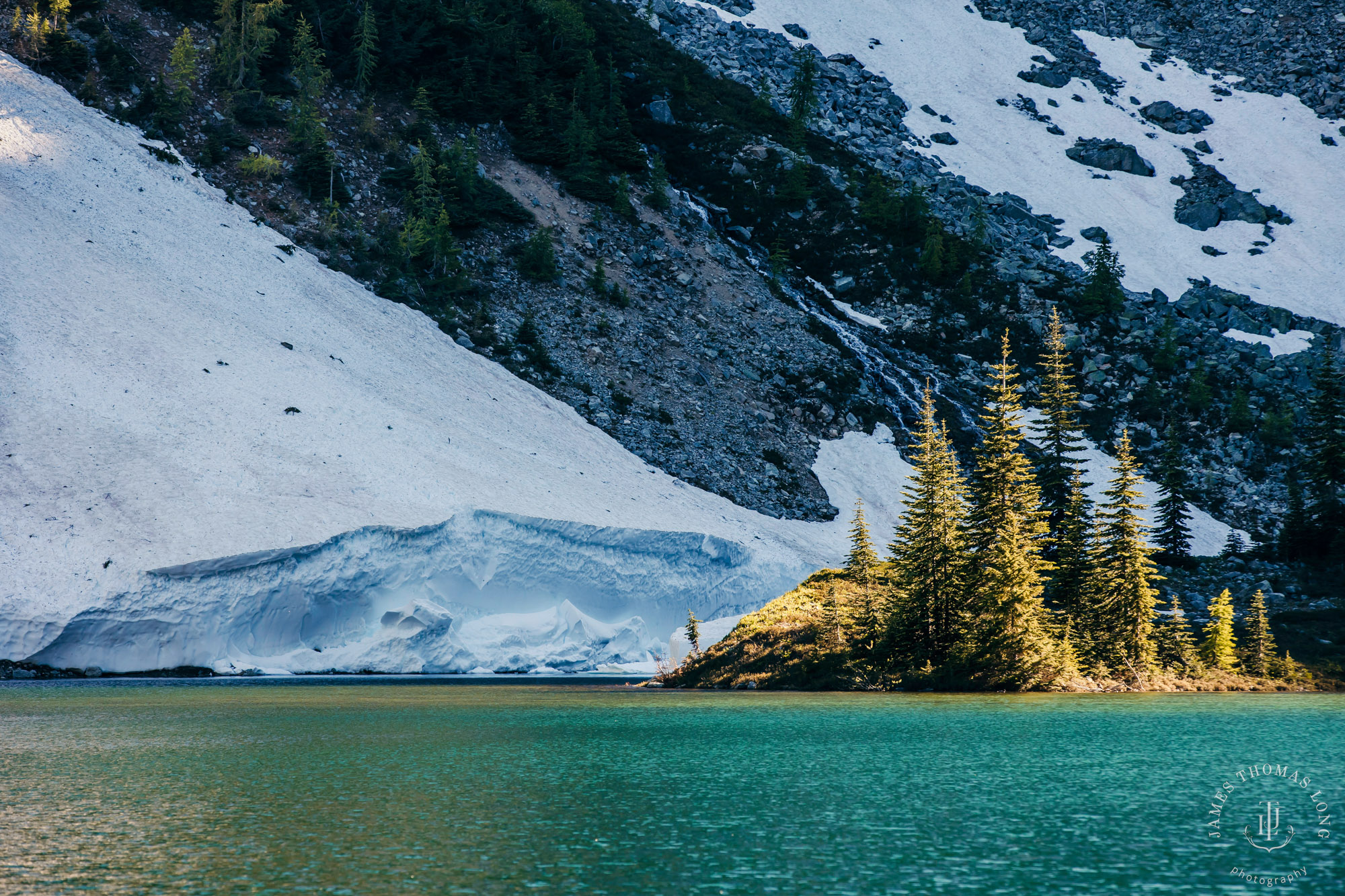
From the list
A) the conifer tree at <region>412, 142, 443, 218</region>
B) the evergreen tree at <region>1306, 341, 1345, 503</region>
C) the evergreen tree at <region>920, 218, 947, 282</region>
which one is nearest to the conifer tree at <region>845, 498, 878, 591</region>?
the evergreen tree at <region>1306, 341, 1345, 503</region>

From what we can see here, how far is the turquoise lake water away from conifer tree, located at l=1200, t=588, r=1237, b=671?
1394cm

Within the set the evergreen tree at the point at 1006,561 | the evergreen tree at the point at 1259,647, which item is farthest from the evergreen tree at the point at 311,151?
the evergreen tree at the point at 1259,647

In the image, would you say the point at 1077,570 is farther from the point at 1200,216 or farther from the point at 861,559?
the point at 1200,216

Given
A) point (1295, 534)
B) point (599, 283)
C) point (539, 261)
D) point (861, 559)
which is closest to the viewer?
point (861, 559)

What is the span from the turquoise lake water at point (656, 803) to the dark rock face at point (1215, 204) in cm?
8628

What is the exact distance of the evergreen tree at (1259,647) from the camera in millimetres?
37938

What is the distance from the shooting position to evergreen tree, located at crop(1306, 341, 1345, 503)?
5831 centimetres

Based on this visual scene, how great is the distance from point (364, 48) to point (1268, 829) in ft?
263

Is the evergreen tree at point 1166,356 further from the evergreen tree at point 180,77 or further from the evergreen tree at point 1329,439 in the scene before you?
the evergreen tree at point 180,77

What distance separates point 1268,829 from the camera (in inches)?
451

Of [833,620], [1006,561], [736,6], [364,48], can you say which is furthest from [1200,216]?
[1006,561]

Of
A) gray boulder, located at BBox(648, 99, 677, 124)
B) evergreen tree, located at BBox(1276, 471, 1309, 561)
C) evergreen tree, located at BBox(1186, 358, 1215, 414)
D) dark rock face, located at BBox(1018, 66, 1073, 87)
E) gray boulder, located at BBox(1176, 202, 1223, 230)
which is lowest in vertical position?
evergreen tree, located at BBox(1276, 471, 1309, 561)

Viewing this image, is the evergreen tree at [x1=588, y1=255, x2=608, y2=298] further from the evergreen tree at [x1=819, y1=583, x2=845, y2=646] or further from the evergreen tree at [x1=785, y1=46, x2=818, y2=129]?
the evergreen tree at [x1=819, y1=583, x2=845, y2=646]

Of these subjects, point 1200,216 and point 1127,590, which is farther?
point 1200,216
